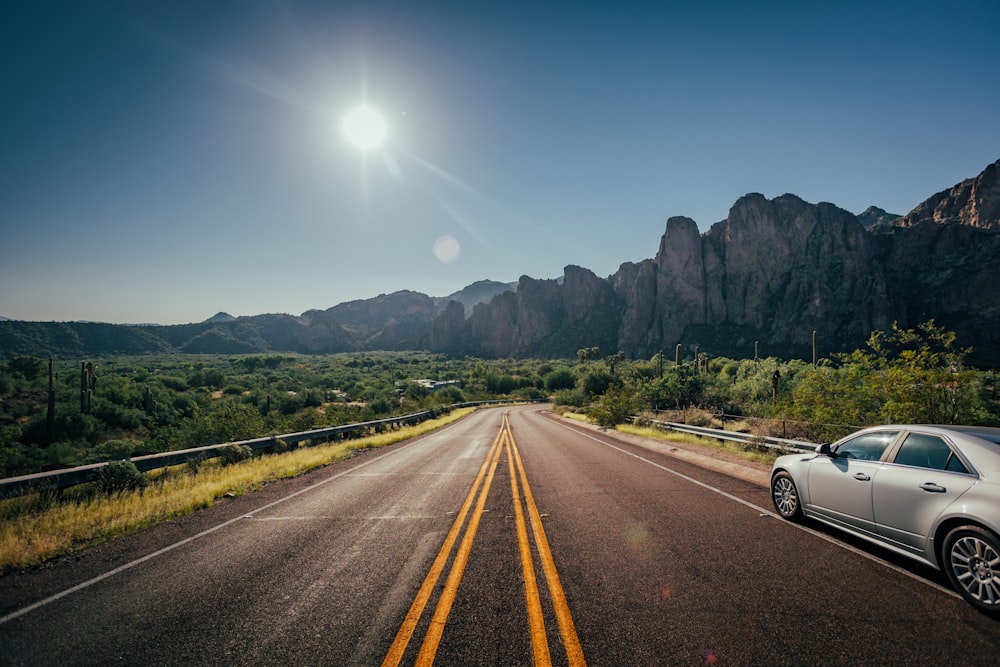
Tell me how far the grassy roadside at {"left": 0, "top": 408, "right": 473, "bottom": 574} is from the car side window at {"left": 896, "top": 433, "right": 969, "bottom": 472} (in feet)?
35.9

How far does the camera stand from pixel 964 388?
10258 millimetres

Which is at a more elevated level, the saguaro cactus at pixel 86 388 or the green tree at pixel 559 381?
the saguaro cactus at pixel 86 388

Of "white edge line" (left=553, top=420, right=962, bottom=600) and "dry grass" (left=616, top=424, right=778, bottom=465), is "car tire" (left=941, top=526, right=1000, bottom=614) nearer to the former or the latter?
"white edge line" (left=553, top=420, right=962, bottom=600)

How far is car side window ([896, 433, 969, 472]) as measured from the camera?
438cm

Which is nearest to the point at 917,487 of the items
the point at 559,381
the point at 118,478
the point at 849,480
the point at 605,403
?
the point at 849,480

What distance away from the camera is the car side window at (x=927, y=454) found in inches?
172

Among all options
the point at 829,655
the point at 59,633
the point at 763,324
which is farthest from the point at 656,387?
the point at 763,324

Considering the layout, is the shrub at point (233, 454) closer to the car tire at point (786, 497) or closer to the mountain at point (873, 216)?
the car tire at point (786, 497)

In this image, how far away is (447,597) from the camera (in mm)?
4031

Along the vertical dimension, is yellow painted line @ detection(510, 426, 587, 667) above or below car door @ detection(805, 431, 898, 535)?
below

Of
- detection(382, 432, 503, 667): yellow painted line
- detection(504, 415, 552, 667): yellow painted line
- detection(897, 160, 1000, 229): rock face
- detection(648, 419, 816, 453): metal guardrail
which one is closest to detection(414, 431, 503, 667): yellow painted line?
detection(382, 432, 503, 667): yellow painted line

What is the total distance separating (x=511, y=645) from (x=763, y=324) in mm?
124029

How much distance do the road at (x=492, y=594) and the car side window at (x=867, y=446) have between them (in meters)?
1.15

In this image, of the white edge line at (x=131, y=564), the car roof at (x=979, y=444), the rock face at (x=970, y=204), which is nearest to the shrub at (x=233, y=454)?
the white edge line at (x=131, y=564)
